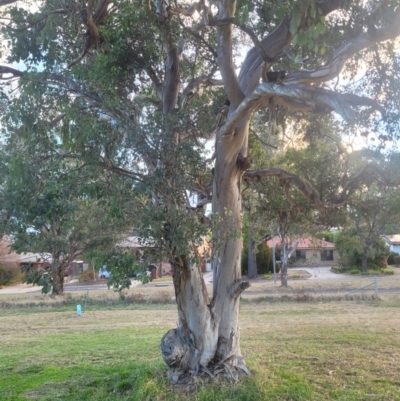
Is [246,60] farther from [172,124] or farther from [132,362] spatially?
[132,362]

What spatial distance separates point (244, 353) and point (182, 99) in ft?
18.3

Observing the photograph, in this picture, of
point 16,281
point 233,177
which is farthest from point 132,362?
point 16,281

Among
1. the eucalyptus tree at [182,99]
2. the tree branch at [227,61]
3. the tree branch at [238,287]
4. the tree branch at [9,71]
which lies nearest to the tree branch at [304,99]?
the eucalyptus tree at [182,99]

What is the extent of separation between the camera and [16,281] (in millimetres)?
43000

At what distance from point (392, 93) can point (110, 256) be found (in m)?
5.30

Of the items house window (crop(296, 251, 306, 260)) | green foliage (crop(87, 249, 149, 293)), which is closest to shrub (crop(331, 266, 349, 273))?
house window (crop(296, 251, 306, 260))

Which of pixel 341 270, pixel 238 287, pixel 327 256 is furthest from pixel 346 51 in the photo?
pixel 327 256

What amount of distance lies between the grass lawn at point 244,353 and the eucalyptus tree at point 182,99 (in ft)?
2.95

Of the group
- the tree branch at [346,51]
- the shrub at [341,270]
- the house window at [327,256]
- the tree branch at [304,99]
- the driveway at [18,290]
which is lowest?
the driveway at [18,290]

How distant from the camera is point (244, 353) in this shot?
9.96 meters

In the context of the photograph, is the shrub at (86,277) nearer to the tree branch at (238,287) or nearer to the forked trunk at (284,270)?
the forked trunk at (284,270)

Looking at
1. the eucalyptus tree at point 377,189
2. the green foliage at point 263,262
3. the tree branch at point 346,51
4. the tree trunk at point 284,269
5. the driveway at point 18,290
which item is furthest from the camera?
the green foliage at point 263,262

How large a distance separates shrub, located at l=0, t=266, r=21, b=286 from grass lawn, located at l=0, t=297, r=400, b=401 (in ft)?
76.2

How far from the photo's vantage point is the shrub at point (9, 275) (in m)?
39.9
